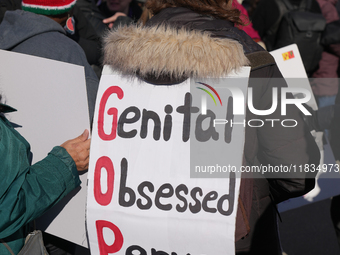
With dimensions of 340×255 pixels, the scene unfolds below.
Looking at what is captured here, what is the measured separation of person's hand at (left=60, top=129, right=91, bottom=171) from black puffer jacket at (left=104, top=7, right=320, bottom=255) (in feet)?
1.20

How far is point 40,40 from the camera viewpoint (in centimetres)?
185

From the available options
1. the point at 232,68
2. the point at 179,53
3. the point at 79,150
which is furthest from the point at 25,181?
the point at 232,68

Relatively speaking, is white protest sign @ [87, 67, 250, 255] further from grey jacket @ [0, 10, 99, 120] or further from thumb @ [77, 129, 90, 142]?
grey jacket @ [0, 10, 99, 120]

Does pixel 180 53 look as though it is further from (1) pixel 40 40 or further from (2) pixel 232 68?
(1) pixel 40 40

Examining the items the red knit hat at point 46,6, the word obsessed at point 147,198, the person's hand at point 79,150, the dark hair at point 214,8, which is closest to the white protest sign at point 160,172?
the word obsessed at point 147,198

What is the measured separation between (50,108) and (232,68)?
83cm

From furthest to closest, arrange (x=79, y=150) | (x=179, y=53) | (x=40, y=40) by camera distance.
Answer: (x=40, y=40), (x=79, y=150), (x=179, y=53)

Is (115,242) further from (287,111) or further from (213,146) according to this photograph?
(287,111)

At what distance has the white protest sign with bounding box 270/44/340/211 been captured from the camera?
7.45ft

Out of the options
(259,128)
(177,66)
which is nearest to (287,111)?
(259,128)

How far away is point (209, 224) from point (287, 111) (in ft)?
1.76

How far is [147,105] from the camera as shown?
1508 mm
